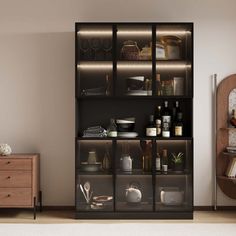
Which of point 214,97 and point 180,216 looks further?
point 214,97

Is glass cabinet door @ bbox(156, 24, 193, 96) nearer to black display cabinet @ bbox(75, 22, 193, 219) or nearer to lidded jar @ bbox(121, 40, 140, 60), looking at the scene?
black display cabinet @ bbox(75, 22, 193, 219)

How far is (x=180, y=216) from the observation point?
509cm

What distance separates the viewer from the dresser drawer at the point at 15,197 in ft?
16.6

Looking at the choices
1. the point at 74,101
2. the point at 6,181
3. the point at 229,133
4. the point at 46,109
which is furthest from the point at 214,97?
the point at 6,181

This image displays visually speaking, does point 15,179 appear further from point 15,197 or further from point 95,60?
point 95,60

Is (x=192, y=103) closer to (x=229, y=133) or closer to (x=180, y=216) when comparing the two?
(x=229, y=133)

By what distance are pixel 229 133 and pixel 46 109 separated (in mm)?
2231

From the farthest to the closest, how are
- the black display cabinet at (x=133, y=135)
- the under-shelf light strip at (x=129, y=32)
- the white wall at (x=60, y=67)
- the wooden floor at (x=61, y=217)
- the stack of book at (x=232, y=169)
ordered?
the white wall at (x=60, y=67) < the stack of book at (x=232, y=169) < the under-shelf light strip at (x=129, y=32) < the black display cabinet at (x=133, y=135) < the wooden floor at (x=61, y=217)

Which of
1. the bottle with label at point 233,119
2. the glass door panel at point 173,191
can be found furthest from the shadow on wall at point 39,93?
the bottle with label at point 233,119

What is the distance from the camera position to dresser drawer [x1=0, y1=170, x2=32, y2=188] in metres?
5.05

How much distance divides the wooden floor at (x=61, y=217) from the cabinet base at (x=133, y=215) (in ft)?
0.31

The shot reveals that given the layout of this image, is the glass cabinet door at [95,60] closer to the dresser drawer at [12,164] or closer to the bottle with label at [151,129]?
the bottle with label at [151,129]

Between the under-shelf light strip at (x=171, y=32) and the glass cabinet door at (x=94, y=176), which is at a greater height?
the under-shelf light strip at (x=171, y=32)
